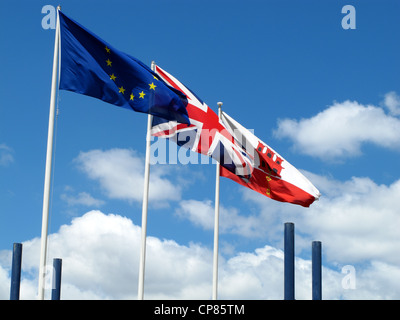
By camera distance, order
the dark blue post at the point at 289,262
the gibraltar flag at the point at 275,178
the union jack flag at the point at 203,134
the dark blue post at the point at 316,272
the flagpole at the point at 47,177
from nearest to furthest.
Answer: the flagpole at the point at 47,177 → the union jack flag at the point at 203,134 → the gibraltar flag at the point at 275,178 → the dark blue post at the point at 289,262 → the dark blue post at the point at 316,272

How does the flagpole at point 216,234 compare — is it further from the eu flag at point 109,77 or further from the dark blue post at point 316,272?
the dark blue post at point 316,272

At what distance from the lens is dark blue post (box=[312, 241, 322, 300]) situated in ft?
94.8

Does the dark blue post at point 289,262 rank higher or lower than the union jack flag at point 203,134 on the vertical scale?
lower

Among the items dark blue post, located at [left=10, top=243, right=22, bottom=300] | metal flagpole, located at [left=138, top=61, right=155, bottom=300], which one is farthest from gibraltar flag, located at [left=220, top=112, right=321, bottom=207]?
dark blue post, located at [left=10, top=243, right=22, bottom=300]

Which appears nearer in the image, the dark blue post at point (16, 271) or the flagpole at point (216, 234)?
the flagpole at point (216, 234)

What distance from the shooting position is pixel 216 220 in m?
25.1

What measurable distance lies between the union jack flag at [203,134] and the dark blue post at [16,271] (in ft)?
43.2

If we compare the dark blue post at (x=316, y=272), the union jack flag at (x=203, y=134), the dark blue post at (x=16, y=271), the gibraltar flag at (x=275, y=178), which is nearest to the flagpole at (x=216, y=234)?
the gibraltar flag at (x=275, y=178)

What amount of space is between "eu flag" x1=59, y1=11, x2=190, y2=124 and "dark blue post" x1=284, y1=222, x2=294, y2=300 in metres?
8.31

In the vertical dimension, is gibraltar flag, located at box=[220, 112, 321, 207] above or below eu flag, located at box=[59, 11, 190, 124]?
below

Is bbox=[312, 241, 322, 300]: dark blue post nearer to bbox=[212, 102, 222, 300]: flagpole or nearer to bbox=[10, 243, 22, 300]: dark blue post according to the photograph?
bbox=[212, 102, 222, 300]: flagpole

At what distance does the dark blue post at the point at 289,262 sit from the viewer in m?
26.9

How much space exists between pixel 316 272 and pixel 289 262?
2.67 metres

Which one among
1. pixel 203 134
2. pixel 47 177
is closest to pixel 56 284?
pixel 203 134
